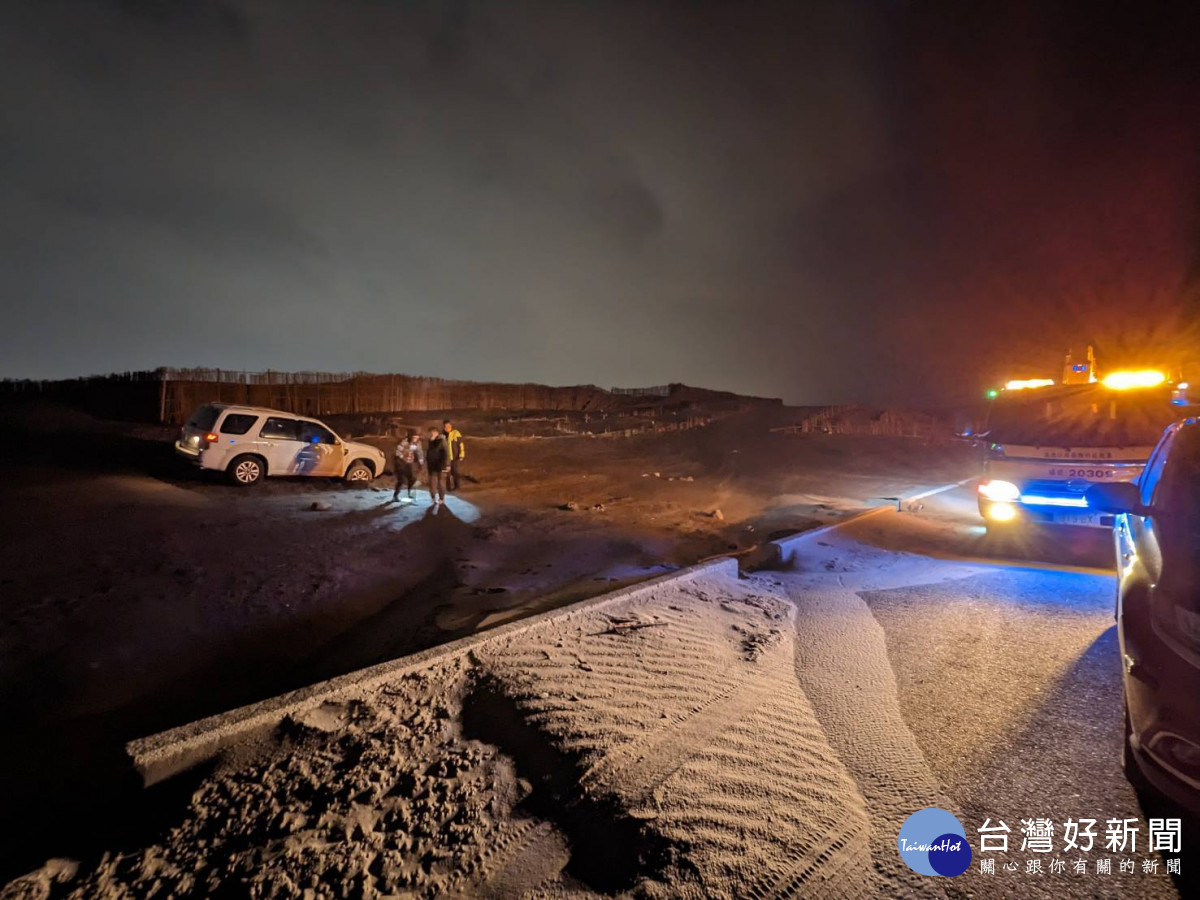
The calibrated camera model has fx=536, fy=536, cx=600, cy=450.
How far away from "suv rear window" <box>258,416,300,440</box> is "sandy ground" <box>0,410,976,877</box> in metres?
1.04

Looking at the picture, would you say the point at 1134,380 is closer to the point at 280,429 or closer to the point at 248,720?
the point at 248,720

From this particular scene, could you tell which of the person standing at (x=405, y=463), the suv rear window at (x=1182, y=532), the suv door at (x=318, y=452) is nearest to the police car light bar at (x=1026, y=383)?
the suv rear window at (x=1182, y=532)

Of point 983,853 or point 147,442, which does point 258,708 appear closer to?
point 983,853

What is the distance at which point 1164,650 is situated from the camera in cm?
229

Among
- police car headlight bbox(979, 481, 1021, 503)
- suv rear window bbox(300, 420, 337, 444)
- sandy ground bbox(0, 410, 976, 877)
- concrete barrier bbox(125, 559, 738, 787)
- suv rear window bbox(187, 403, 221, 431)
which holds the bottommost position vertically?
sandy ground bbox(0, 410, 976, 877)

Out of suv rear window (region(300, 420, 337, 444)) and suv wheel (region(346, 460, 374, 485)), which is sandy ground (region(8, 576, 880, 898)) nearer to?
suv rear window (region(300, 420, 337, 444))

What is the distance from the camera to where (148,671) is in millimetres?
4582

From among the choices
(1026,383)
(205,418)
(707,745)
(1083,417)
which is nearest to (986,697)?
(707,745)

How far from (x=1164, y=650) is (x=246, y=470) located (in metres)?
13.3

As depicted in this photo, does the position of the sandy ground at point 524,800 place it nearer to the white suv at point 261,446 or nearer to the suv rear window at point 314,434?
the white suv at point 261,446

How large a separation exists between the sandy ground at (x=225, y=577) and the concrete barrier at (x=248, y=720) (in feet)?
0.36

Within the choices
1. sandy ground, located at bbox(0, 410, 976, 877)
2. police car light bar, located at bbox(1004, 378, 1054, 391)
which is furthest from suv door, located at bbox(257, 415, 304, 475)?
police car light bar, located at bbox(1004, 378, 1054, 391)

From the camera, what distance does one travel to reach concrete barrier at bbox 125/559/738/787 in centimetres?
247

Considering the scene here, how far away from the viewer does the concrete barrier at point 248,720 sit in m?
2.47
